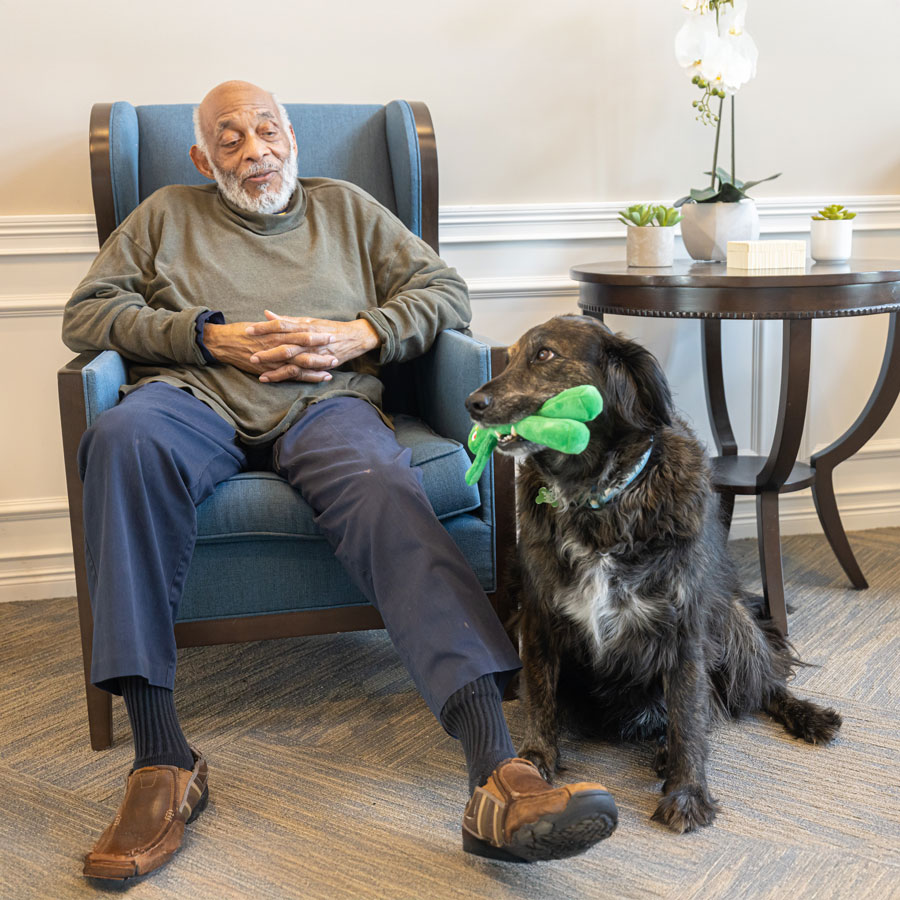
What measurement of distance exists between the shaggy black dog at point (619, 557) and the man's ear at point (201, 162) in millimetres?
988

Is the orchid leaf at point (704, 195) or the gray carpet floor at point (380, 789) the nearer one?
the gray carpet floor at point (380, 789)

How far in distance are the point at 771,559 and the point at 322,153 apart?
1384 mm

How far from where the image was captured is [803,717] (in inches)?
67.7

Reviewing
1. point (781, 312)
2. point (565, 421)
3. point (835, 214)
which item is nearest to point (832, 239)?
point (835, 214)

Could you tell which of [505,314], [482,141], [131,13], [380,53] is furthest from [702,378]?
[131,13]

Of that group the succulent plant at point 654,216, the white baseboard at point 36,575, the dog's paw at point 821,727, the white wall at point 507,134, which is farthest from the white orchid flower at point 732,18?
the white baseboard at point 36,575

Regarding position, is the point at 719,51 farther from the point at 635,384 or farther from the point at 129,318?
the point at 129,318

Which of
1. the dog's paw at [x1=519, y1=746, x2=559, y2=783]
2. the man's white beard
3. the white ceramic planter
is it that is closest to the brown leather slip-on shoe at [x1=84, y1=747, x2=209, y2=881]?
the dog's paw at [x1=519, y1=746, x2=559, y2=783]

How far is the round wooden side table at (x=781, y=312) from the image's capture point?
1.92m

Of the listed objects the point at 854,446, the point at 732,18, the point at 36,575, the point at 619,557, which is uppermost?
the point at 732,18

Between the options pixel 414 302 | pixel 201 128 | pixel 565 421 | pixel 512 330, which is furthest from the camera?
pixel 512 330

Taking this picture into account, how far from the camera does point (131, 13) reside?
2332 mm

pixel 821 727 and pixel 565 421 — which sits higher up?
pixel 565 421

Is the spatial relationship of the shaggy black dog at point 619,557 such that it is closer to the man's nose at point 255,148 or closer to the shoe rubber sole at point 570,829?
the shoe rubber sole at point 570,829
